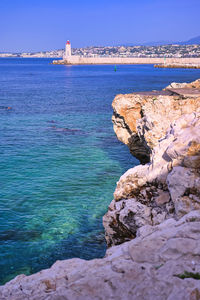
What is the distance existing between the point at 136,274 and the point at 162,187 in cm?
343

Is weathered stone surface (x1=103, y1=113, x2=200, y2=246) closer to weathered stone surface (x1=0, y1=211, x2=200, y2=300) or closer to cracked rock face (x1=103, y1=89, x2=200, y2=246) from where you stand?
cracked rock face (x1=103, y1=89, x2=200, y2=246)

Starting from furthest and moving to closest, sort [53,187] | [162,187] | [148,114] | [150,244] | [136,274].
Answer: [53,187] < [148,114] < [162,187] < [150,244] < [136,274]

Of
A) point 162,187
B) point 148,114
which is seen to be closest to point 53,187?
point 148,114

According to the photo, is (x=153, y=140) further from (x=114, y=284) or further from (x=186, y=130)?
(x=114, y=284)

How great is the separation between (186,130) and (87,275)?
4.62 m

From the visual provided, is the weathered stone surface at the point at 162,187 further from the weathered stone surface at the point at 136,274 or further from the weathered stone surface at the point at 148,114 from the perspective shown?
the weathered stone surface at the point at 148,114

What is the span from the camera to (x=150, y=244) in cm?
509

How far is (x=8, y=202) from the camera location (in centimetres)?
1431

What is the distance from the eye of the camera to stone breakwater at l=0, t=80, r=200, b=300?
13.9ft

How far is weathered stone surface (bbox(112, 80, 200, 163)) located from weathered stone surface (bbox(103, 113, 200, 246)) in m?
2.29

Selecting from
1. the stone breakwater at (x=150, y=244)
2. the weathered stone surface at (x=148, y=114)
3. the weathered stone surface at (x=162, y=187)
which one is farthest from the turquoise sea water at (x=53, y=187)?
the stone breakwater at (x=150, y=244)

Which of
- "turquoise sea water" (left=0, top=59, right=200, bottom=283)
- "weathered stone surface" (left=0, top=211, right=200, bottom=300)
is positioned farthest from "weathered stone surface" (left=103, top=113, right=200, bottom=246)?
"turquoise sea water" (left=0, top=59, right=200, bottom=283)

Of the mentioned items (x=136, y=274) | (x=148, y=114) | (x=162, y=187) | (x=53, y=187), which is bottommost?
(x=53, y=187)

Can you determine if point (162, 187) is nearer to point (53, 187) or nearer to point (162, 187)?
point (162, 187)
